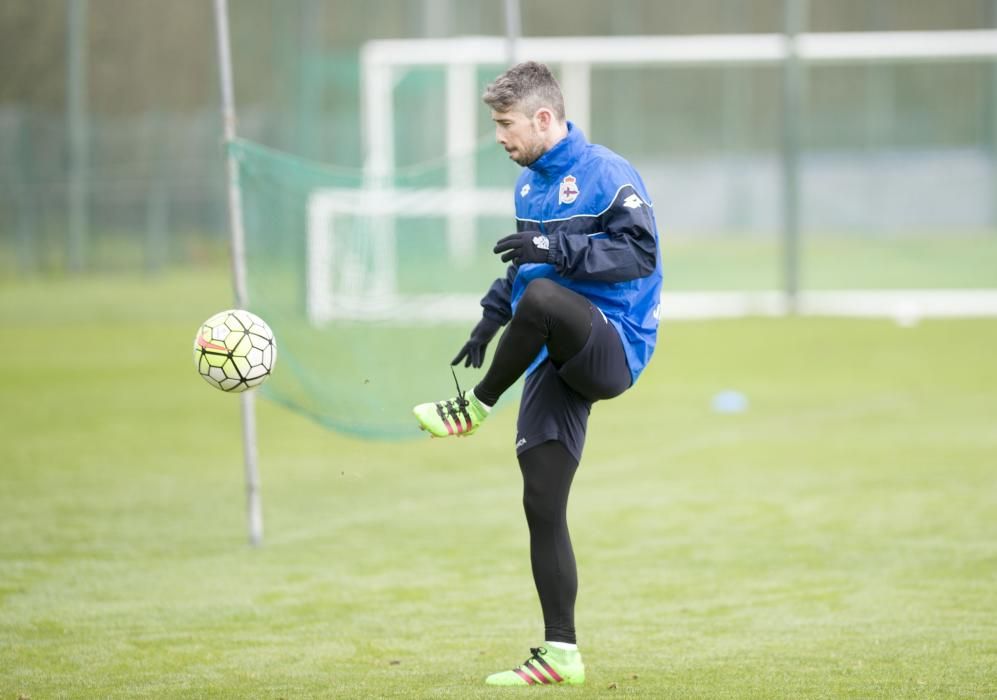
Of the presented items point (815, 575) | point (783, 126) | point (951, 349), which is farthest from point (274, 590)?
point (783, 126)

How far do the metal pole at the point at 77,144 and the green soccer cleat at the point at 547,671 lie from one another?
18.9 meters

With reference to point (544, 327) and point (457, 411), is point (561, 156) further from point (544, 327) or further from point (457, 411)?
point (457, 411)

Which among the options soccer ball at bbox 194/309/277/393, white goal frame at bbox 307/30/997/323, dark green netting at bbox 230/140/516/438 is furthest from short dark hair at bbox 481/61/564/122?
white goal frame at bbox 307/30/997/323

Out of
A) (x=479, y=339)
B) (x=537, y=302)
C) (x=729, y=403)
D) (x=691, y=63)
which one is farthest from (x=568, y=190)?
(x=691, y=63)

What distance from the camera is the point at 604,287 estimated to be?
457cm

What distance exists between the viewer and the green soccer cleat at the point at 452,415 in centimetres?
462

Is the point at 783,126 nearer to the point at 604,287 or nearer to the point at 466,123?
the point at 466,123

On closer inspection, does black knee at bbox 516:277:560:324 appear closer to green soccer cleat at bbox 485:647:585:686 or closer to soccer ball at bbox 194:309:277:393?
green soccer cleat at bbox 485:647:585:686

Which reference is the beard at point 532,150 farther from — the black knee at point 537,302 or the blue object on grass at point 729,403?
the blue object on grass at point 729,403

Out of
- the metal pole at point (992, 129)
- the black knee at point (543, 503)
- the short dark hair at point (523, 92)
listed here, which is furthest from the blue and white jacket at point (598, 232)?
the metal pole at point (992, 129)

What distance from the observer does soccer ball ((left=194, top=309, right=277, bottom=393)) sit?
5504 mm

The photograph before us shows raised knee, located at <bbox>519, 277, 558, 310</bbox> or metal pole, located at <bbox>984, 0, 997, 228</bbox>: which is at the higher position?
raised knee, located at <bbox>519, 277, 558, 310</bbox>

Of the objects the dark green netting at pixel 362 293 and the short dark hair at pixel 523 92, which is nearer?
the short dark hair at pixel 523 92

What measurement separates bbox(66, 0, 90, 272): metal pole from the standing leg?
1885 cm
